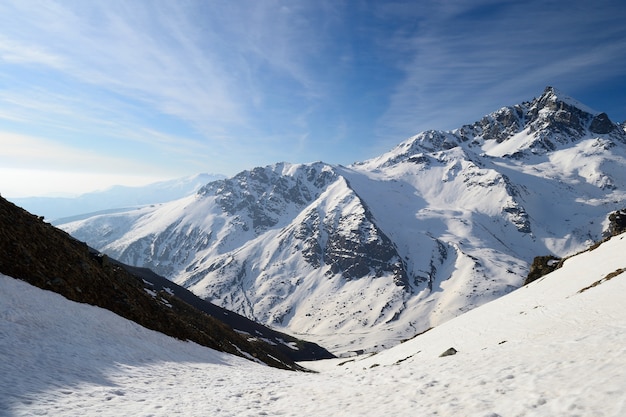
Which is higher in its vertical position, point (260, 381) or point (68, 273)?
point (68, 273)

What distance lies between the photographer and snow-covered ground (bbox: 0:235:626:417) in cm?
1132

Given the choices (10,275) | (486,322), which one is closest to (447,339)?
(486,322)

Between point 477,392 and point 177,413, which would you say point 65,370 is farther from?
point 477,392

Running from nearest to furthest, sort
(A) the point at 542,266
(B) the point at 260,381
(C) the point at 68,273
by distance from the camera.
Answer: (B) the point at 260,381, (C) the point at 68,273, (A) the point at 542,266

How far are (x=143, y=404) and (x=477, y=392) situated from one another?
489 inches

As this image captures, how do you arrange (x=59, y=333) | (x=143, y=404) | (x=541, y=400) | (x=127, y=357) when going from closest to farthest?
(x=541, y=400)
(x=143, y=404)
(x=59, y=333)
(x=127, y=357)

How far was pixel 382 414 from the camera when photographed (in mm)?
12148

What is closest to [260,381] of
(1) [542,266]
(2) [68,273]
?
(2) [68,273]

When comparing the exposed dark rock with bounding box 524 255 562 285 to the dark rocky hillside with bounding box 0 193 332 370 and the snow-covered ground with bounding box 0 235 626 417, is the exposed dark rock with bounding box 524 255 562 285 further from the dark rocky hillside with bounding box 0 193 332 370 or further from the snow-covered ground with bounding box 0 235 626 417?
the dark rocky hillside with bounding box 0 193 332 370

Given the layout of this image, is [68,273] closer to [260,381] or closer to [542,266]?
[260,381]

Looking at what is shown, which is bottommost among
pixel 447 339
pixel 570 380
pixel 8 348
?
pixel 447 339

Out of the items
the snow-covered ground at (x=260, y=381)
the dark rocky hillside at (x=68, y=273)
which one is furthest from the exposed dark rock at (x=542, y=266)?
the dark rocky hillside at (x=68, y=273)

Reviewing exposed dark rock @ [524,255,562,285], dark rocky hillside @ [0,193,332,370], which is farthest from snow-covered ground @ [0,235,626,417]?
exposed dark rock @ [524,255,562,285]

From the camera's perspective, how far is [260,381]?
19.8 meters
